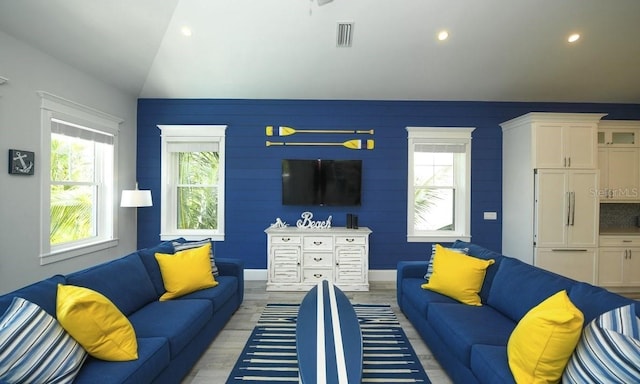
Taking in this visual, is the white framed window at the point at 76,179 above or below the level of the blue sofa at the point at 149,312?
above

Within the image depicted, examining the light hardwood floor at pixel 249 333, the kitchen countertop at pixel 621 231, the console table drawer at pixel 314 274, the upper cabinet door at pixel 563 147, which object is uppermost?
the upper cabinet door at pixel 563 147

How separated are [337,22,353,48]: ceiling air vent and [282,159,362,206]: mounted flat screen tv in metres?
1.65

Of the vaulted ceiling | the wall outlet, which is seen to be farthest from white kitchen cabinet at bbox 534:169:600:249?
the vaulted ceiling

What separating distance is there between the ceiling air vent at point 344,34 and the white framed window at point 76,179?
328 centimetres

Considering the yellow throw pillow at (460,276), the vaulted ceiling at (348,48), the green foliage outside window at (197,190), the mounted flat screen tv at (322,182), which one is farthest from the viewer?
the green foliage outside window at (197,190)

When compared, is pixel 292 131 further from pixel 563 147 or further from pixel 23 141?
pixel 563 147

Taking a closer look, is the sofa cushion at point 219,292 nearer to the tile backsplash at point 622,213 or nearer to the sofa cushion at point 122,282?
the sofa cushion at point 122,282

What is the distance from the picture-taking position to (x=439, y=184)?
4785 millimetres

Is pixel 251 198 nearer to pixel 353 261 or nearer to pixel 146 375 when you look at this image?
pixel 353 261

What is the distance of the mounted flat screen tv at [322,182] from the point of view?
450cm

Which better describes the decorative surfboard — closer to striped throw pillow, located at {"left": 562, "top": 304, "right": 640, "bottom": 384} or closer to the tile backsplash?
striped throw pillow, located at {"left": 562, "top": 304, "right": 640, "bottom": 384}

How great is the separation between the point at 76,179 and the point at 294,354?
3.50m

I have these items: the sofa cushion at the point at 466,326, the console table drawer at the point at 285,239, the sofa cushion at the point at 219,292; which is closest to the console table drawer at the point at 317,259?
the console table drawer at the point at 285,239

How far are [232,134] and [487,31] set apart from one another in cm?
375
